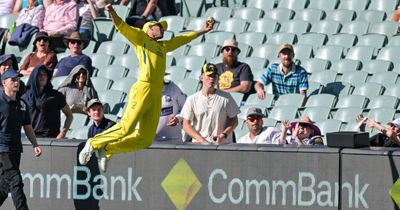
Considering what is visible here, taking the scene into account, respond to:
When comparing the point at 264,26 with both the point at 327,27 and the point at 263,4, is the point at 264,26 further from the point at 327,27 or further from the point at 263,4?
the point at 327,27

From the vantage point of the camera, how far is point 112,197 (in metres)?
14.2

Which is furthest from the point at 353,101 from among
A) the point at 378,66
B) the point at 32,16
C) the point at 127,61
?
the point at 32,16

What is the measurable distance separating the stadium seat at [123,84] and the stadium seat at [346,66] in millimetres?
2540

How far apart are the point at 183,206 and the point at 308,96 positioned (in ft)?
9.82

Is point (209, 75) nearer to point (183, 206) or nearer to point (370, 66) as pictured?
point (183, 206)

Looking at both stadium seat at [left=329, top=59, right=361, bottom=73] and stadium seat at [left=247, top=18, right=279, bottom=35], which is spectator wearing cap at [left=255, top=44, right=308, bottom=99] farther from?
stadium seat at [left=247, top=18, right=279, bottom=35]

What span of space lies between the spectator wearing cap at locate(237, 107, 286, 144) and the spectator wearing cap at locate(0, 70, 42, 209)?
2.21 metres

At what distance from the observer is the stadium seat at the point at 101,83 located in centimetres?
1741

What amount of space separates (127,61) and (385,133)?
4.87 m

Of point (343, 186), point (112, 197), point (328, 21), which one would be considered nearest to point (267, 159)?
point (343, 186)

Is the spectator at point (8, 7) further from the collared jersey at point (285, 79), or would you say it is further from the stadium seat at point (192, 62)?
the collared jersey at point (285, 79)

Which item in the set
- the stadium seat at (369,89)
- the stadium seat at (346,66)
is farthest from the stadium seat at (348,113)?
the stadium seat at (346,66)

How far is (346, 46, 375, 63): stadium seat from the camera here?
17.0m

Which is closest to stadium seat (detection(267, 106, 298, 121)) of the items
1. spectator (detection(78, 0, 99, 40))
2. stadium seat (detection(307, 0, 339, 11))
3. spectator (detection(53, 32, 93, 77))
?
spectator (detection(53, 32, 93, 77))
